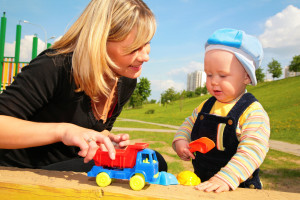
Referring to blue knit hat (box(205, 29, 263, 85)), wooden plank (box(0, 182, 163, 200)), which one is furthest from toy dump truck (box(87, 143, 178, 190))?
blue knit hat (box(205, 29, 263, 85))

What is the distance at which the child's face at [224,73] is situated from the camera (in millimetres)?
2152

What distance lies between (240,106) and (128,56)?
1061 millimetres

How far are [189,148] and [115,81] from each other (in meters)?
1.24

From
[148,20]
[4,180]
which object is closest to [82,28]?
[148,20]

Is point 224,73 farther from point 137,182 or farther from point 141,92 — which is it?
point 141,92

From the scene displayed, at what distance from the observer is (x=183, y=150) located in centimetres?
221

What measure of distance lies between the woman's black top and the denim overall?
1.05 metres

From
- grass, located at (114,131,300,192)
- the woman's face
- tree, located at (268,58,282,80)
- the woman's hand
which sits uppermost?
tree, located at (268,58,282,80)

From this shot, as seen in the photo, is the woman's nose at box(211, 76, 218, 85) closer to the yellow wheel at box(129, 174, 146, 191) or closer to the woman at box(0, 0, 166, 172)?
the woman at box(0, 0, 166, 172)

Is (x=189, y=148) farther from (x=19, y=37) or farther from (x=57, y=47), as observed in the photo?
(x=19, y=37)

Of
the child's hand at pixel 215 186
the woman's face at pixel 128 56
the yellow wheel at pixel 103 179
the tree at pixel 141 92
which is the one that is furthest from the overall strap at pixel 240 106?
the tree at pixel 141 92

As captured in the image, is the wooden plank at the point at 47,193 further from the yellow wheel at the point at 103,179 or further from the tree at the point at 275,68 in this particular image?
the tree at the point at 275,68

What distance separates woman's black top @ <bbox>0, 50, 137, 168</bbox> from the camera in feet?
6.23

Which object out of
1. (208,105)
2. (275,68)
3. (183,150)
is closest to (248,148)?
(183,150)
